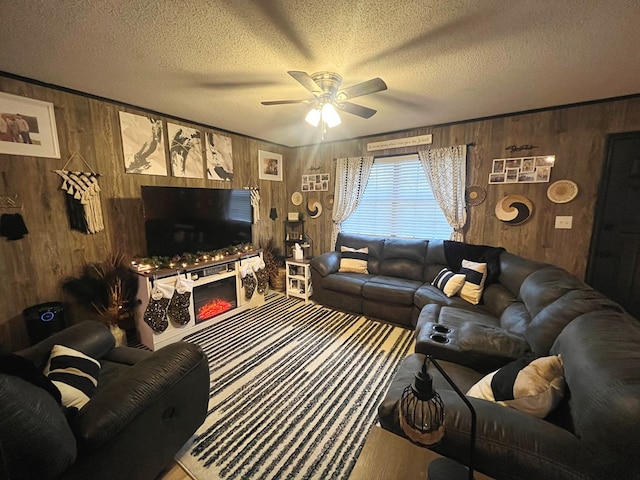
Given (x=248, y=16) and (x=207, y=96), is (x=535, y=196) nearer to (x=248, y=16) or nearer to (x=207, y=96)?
(x=248, y=16)

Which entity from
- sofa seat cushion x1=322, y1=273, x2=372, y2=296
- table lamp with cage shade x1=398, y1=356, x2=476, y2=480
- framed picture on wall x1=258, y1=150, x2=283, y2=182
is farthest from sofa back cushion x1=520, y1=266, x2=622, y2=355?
framed picture on wall x1=258, y1=150, x2=283, y2=182

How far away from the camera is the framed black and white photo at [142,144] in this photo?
2666 mm

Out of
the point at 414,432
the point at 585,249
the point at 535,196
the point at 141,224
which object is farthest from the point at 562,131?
the point at 141,224

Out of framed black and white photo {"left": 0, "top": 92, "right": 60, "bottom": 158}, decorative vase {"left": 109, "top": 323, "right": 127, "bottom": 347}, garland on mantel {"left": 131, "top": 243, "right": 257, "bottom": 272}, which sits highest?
framed black and white photo {"left": 0, "top": 92, "right": 60, "bottom": 158}

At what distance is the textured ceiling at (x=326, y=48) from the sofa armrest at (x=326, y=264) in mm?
2040

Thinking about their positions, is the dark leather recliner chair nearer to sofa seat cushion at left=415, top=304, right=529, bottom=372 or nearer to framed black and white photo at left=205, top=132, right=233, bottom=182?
sofa seat cushion at left=415, top=304, right=529, bottom=372

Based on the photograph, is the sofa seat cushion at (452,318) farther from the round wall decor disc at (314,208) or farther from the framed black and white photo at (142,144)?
the framed black and white photo at (142,144)

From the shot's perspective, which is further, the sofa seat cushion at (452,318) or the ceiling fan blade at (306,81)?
the sofa seat cushion at (452,318)

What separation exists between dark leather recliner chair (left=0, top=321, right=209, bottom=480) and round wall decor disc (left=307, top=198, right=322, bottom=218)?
3296 mm

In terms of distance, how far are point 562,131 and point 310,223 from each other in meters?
3.53

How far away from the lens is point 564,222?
112 inches

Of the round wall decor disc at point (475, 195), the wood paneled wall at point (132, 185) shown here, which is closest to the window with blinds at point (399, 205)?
the wood paneled wall at point (132, 185)

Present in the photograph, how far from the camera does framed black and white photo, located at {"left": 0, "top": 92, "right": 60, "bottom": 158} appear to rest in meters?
2.01

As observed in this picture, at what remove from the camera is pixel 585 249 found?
2781 mm
